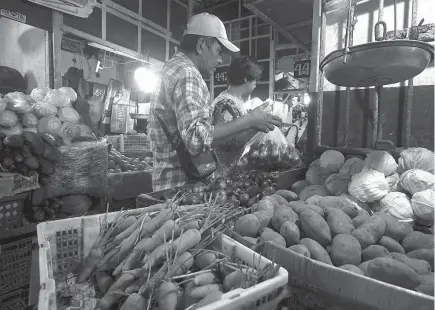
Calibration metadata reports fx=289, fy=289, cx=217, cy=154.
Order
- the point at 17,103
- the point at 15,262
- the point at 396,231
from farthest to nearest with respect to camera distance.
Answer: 1. the point at 17,103
2. the point at 15,262
3. the point at 396,231

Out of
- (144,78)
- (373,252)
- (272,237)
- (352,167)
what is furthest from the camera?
(144,78)

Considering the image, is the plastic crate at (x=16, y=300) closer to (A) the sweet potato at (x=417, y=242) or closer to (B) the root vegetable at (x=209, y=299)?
(B) the root vegetable at (x=209, y=299)

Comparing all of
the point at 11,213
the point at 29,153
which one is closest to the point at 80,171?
the point at 29,153

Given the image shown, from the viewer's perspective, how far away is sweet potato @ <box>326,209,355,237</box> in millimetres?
1521

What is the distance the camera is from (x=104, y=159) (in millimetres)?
3482

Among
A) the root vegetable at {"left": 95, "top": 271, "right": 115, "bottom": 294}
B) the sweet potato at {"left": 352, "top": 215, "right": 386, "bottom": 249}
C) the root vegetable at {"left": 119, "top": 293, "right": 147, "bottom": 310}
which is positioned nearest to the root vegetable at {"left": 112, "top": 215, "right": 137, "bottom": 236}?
the root vegetable at {"left": 95, "top": 271, "right": 115, "bottom": 294}

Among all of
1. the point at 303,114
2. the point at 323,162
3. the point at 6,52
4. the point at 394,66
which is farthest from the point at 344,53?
the point at 303,114

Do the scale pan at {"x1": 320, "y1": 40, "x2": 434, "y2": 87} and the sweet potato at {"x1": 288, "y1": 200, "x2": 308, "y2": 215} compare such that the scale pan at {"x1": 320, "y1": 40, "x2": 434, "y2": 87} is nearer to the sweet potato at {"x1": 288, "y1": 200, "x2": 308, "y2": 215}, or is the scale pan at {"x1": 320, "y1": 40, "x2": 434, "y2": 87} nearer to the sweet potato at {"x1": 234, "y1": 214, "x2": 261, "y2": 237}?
the sweet potato at {"x1": 288, "y1": 200, "x2": 308, "y2": 215}

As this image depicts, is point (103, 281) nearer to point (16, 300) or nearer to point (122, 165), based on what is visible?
point (16, 300)

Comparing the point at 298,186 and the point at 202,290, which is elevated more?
the point at 298,186

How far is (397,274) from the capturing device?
44.0 inches

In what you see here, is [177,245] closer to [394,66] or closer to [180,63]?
[180,63]

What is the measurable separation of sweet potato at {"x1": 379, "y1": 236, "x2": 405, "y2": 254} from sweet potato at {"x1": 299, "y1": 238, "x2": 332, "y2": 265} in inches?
13.7

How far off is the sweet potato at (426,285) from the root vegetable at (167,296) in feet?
3.04
